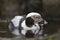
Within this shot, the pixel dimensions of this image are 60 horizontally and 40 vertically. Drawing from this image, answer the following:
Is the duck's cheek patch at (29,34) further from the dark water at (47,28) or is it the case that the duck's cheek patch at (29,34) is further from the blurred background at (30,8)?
the blurred background at (30,8)

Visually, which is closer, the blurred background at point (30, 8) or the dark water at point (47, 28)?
the dark water at point (47, 28)

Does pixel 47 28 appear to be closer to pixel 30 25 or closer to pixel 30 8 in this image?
pixel 30 25

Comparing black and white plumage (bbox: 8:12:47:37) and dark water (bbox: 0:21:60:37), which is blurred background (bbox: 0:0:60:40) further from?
black and white plumage (bbox: 8:12:47:37)

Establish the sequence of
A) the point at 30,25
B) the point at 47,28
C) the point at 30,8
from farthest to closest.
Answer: the point at 30,8 < the point at 47,28 < the point at 30,25

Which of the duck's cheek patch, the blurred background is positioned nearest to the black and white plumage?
the duck's cheek patch

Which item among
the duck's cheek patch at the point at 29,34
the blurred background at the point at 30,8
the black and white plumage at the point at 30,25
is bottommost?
the duck's cheek patch at the point at 29,34

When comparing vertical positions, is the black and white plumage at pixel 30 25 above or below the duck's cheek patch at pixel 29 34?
above

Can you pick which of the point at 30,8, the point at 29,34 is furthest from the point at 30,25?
the point at 30,8

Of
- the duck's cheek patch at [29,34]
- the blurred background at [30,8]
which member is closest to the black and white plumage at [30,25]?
the duck's cheek patch at [29,34]

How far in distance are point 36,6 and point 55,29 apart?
0.30 meters

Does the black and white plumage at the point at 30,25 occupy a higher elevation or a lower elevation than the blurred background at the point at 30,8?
lower

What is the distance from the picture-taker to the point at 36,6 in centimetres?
130

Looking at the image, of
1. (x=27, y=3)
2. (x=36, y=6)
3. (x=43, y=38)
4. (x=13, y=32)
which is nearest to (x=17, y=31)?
(x=13, y=32)

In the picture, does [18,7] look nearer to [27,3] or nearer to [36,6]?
[27,3]
